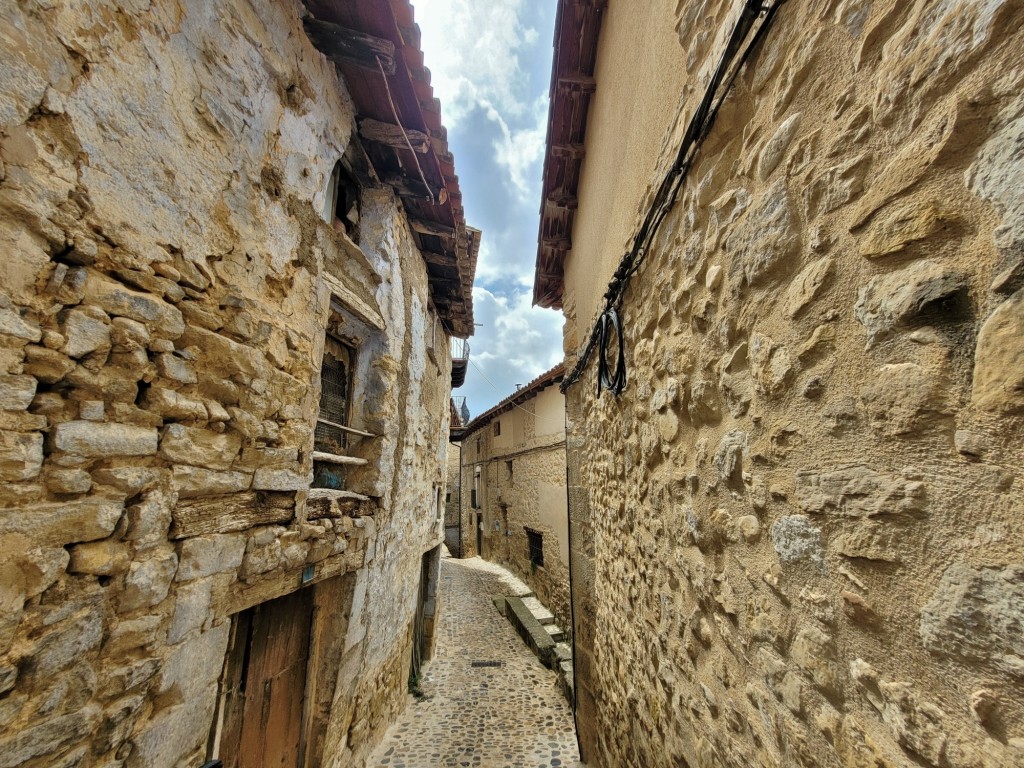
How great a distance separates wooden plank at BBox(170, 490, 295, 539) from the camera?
1.82 meters

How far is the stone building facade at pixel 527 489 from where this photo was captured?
28.2 ft

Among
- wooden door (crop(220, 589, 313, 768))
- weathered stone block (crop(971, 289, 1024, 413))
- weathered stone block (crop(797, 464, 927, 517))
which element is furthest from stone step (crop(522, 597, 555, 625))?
weathered stone block (crop(971, 289, 1024, 413))

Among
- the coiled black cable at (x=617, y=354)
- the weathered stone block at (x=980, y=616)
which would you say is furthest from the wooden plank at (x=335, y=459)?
the weathered stone block at (x=980, y=616)

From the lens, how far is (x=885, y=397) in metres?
0.82

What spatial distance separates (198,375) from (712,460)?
227 cm

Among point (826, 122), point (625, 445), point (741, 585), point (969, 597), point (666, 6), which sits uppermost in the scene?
point (666, 6)

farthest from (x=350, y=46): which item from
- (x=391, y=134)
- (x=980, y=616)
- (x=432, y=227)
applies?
(x=980, y=616)

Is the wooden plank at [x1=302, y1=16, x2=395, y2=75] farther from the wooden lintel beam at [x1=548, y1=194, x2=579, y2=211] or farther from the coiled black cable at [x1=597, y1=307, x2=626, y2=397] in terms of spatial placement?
the coiled black cable at [x1=597, y1=307, x2=626, y2=397]

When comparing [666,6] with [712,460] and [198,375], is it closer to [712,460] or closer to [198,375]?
[712,460]

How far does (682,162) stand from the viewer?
173cm

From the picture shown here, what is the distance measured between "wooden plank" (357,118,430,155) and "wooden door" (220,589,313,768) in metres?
3.70

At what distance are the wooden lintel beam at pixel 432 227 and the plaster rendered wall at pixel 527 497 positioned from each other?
4.75 metres

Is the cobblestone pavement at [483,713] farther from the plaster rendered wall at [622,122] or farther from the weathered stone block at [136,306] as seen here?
the plaster rendered wall at [622,122]

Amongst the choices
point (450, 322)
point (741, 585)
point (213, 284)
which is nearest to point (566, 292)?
point (450, 322)
